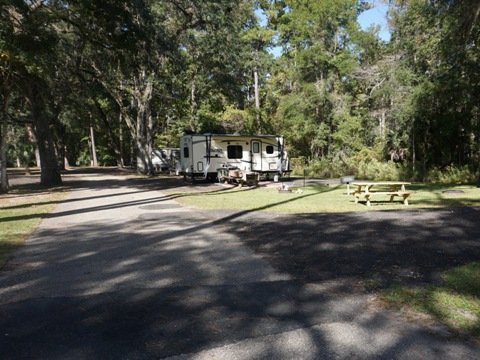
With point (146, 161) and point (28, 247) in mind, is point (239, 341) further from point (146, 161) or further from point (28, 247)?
point (146, 161)

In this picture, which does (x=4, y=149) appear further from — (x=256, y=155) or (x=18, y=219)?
(x=256, y=155)

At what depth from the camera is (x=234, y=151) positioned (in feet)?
67.3

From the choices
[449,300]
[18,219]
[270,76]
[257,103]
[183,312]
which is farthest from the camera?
[270,76]

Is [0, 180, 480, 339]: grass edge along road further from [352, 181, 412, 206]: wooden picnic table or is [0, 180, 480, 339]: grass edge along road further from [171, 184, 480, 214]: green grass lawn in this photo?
[352, 181, 412, 206]: wooden picnic table

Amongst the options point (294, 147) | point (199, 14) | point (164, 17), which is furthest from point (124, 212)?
point (294, 147)

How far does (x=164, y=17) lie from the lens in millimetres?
22109

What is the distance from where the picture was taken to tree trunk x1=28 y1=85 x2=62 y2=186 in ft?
57.7

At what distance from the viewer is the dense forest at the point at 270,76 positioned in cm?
1329

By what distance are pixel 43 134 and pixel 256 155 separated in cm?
1131

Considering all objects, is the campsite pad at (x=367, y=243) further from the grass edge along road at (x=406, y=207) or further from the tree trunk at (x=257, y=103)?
the tree trunk at (x=257, y=103)

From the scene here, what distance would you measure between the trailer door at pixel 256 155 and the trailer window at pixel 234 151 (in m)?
0.81

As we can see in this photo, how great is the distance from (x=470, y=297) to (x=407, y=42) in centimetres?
1941

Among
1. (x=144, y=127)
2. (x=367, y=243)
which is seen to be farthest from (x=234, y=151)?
(x=367, y=243)

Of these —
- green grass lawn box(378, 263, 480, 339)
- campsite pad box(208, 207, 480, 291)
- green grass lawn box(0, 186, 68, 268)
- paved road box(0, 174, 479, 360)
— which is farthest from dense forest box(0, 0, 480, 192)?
green grass lawn box(378, 263, 480, 339)
